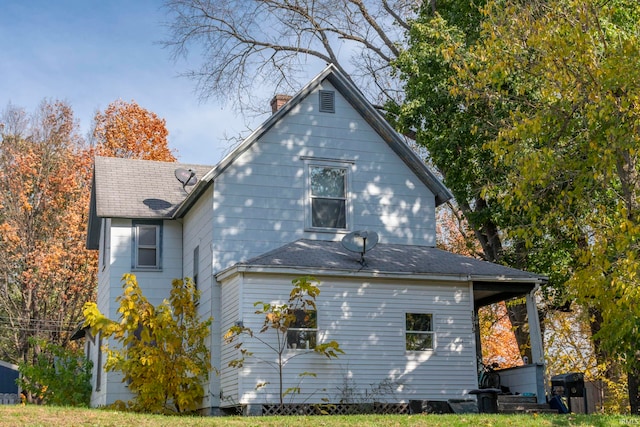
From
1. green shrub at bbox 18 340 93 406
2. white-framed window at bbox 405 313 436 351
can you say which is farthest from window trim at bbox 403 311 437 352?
green shrub at bbox 18 340 93 406

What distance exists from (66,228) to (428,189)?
19053mm

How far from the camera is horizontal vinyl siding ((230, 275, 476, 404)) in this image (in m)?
17.2

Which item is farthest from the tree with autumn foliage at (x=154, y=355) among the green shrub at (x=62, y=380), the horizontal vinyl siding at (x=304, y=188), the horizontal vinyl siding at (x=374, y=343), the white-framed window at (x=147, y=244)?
the green shrub at (x=62, y=380)

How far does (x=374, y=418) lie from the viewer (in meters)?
13.7

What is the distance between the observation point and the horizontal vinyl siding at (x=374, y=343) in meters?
17.2

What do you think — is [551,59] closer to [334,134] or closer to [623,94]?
[623,94]

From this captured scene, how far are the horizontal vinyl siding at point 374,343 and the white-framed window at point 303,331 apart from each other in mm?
180

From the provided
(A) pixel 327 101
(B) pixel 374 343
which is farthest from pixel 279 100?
(B) pixel 374 343

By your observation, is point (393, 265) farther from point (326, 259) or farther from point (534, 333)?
point (534, 333)

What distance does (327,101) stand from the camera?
2022cm

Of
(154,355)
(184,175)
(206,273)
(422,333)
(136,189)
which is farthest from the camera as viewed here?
(136,189)

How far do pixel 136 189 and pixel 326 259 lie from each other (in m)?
7.42

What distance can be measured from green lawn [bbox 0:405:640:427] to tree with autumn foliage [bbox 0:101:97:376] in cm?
2069

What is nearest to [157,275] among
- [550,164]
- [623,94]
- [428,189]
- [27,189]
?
[428,189]
